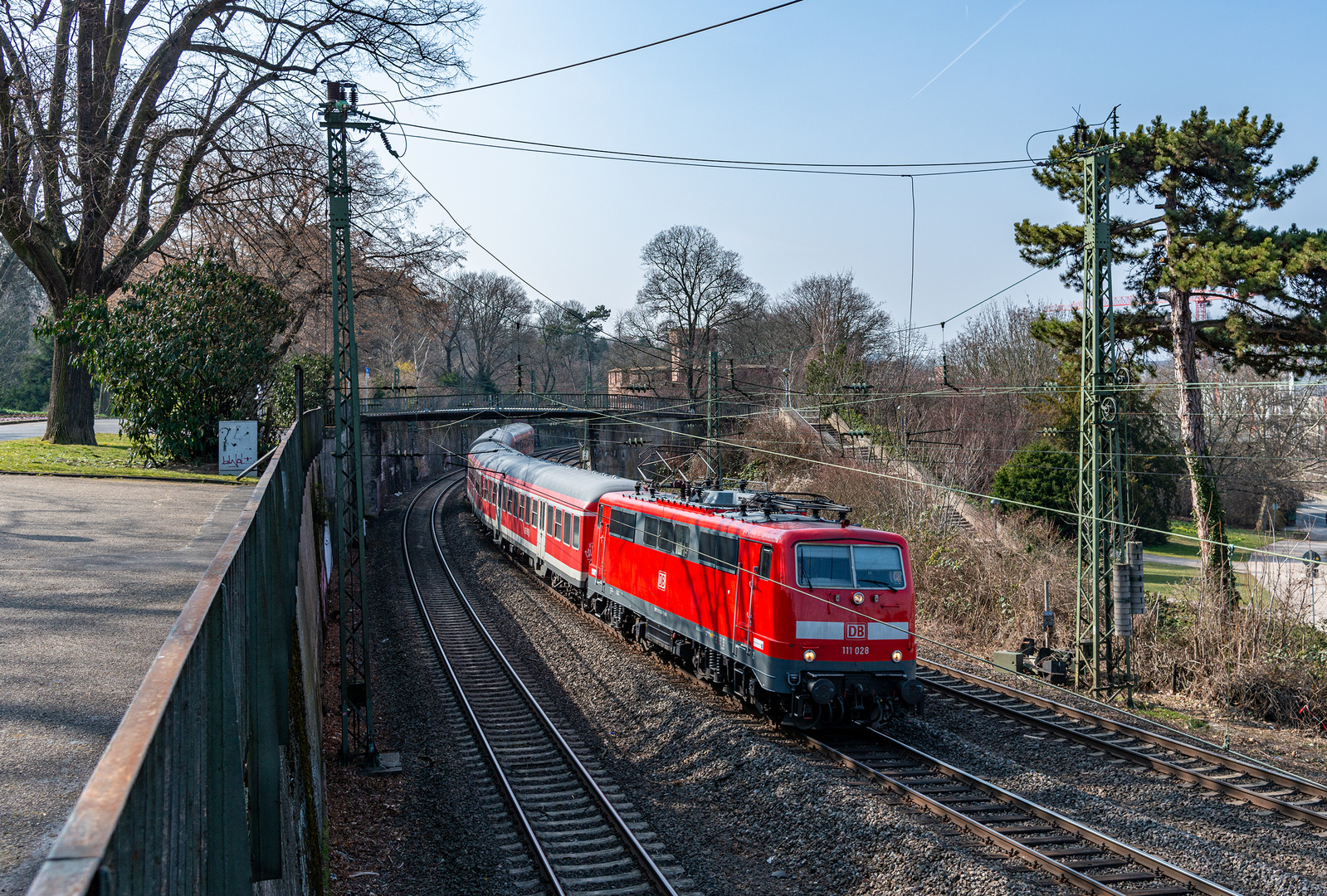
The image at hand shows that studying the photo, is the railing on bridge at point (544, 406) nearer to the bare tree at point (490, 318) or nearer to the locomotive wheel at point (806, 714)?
the bare tree at point (490, 318)

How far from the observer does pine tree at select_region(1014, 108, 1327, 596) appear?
781 inches

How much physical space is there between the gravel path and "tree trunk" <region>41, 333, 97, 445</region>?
547 inches

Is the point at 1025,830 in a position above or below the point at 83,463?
below

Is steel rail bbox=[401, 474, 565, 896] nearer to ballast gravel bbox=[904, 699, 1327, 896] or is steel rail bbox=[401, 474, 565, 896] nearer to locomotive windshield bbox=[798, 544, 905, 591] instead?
locomotive windshield bbox=[798, 544, 905, 591]

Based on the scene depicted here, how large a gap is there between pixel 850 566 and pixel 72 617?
9.18m

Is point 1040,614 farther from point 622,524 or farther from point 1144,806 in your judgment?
point 1144,806

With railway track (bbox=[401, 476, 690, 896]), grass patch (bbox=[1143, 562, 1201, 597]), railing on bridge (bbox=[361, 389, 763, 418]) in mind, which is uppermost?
railing on bridge (bbox=[361, 389, 763, 418])

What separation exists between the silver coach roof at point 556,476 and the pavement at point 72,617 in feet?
23.4

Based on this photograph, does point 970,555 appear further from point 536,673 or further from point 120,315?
point 120,315

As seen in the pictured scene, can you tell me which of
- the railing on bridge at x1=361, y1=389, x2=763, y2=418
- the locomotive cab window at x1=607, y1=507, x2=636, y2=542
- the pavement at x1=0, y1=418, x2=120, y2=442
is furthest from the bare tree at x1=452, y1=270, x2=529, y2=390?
the locomotive cab window at x1=607, y1=507, x2=636, y2=542

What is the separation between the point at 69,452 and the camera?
21141 millimetres

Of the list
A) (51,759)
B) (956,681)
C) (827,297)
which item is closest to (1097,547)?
(956,681)

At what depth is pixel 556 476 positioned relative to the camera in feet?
77.3

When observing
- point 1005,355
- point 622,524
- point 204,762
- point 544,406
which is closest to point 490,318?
point 544,406
